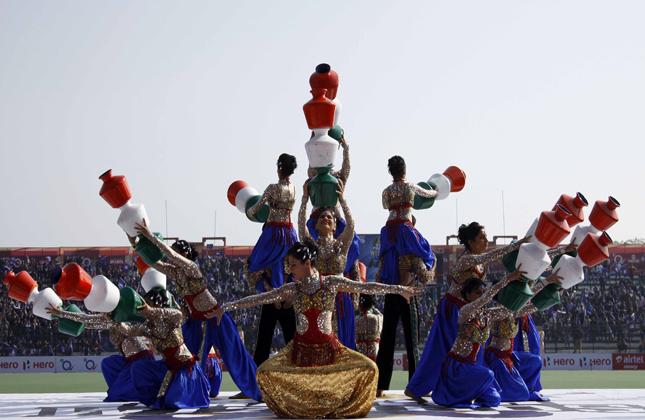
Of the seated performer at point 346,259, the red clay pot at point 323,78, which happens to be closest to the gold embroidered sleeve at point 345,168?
the seated performer at point 346,259

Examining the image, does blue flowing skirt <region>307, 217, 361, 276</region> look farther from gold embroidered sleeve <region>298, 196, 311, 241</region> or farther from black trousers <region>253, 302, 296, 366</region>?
black trousers <region>253, 302, 296, 366</region>

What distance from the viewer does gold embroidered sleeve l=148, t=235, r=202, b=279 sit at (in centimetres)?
600

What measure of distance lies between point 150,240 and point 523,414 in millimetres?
3460

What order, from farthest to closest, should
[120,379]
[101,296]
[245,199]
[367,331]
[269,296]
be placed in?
[367,331] < [245,199] < [120,379] < [101,296] < [269,296]

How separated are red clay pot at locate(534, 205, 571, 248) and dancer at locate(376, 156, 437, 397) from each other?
1.48 metres

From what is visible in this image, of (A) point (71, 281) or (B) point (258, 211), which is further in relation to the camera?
(B) point (258, 211)

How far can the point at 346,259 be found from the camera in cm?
650

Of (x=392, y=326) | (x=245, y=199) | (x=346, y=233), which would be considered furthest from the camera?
(x=245, y=199)

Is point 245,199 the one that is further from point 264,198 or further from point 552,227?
point 552,227

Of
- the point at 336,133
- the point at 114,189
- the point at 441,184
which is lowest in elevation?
the point at 114,189

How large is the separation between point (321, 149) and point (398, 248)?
1312mm

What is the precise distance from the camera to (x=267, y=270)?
23.1 feet

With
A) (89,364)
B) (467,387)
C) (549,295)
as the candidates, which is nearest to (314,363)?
(467,387)

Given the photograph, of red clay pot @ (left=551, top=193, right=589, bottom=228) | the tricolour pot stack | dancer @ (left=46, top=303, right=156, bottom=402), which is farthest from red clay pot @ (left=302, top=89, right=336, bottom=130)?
dancer @ (left=46, top=303, right=156, bottom=402)
